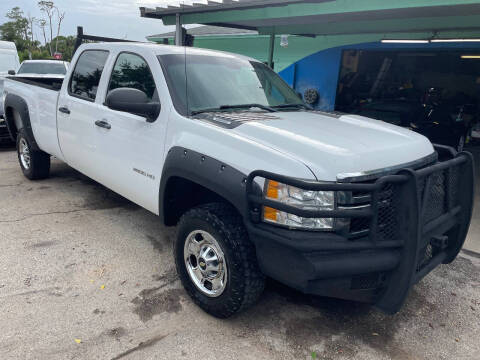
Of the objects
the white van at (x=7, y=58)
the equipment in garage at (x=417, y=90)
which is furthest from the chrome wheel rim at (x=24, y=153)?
the equipment in garage at (x=417, y=90)

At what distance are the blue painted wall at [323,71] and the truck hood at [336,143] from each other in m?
8.53

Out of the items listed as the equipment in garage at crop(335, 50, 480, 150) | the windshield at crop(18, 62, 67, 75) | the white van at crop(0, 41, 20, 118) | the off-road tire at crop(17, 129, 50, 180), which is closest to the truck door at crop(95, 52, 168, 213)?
the off-road tire at crop(17, 129, 50, 180)

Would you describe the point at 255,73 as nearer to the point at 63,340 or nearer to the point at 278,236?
the point at 278,236

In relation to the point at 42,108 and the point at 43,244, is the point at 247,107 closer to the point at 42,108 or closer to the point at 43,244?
the point at 43,244

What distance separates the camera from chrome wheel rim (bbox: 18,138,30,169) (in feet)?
19.2

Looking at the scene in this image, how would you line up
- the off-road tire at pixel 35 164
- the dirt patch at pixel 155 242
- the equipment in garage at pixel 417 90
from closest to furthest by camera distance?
1. the dirt patch at pixel 155 242
2. the off-road tire at pixel 35 164
3. the equipment in garage at pixel 417 90

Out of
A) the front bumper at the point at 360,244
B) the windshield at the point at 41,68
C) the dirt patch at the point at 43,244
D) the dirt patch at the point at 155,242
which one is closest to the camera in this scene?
the front bumper at the point at 360,244

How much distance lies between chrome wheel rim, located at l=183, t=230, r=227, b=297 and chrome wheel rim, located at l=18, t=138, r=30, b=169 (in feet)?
13.2

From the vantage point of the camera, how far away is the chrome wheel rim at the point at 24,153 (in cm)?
587

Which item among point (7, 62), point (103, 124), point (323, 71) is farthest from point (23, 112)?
point (323, 71)

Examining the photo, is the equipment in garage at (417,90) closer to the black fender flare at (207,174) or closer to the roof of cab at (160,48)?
the roof of cab at (160,48)

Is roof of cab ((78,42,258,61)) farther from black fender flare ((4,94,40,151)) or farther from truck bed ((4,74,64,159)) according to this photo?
black fender flare ((4,94,40,151))

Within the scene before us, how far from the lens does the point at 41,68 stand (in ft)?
35.9

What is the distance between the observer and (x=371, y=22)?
27.3 feet
